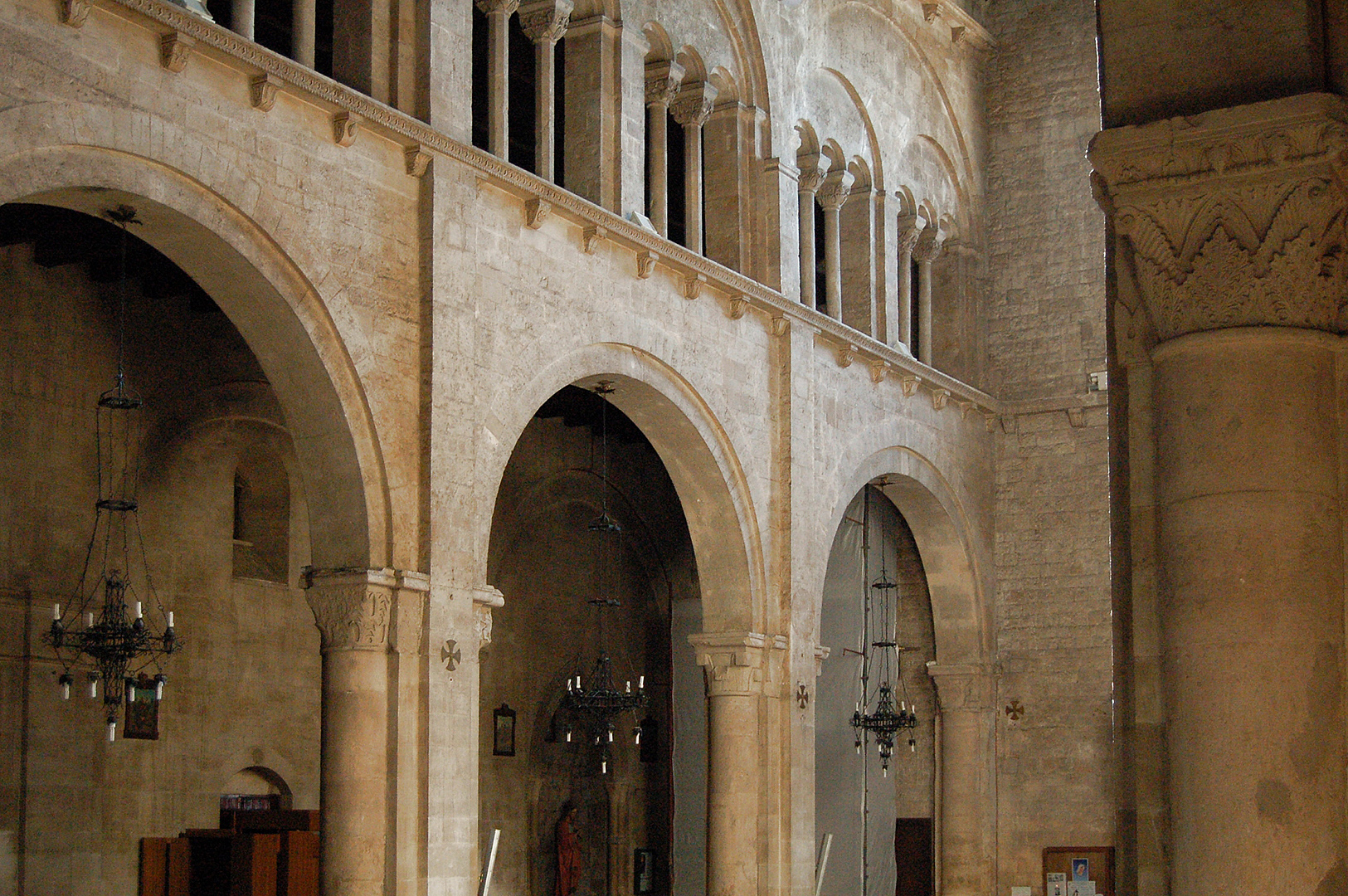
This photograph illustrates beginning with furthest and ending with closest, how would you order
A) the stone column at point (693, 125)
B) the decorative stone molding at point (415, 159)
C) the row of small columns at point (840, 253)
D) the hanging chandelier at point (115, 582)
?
the row of small columns at point (840, 253) → the stone column at point (693, 125) → the hanging chandelier at point (115, 582) → the decorative stone molding at point (415, 159)

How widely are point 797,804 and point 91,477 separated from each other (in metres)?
7.38

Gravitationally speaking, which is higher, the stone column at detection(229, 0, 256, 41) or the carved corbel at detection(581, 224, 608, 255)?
the stone column at detection(229, 0, 256, 41)

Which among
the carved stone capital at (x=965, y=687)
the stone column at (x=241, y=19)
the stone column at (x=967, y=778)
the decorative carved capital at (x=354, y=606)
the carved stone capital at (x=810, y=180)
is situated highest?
the carved stone capital at (x=810, y=180)

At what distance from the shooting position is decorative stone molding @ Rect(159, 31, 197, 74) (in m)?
10.6

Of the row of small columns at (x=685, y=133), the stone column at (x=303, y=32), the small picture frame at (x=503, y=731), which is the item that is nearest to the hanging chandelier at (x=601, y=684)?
the small picture frame at (x=503, y=731)

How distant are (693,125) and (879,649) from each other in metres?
8.61

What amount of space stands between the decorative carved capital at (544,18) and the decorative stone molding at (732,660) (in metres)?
5.82

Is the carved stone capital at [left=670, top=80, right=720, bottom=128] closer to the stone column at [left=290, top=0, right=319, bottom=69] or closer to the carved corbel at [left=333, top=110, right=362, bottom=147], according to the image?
the carved corbel at [left=333, top=110, right=362, bottom=147]

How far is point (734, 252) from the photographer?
17172 millimetres

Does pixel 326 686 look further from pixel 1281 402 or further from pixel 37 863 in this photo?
pixel 1281 402

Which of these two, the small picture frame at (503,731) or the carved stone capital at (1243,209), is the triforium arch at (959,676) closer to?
the small picture frame at (503,731)

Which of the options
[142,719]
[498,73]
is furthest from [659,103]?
[142,719]

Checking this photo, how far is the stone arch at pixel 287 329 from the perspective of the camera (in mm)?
10695

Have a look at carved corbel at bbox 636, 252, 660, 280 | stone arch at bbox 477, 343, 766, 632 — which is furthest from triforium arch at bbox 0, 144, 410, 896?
carved corbel at bbox 636, 252, 660, 280
